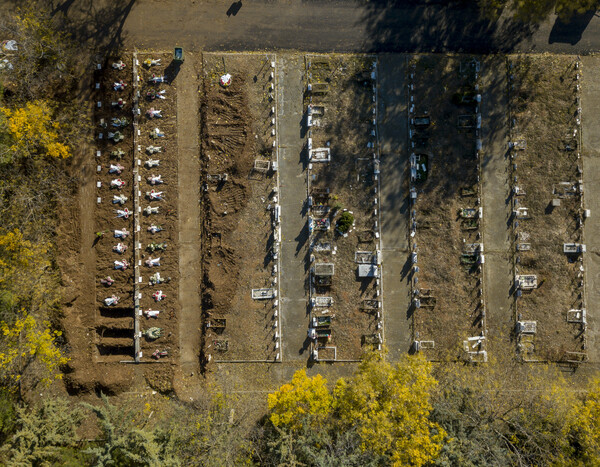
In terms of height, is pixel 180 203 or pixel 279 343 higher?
pixel 180 203

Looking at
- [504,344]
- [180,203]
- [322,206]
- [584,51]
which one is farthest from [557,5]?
[180,203]

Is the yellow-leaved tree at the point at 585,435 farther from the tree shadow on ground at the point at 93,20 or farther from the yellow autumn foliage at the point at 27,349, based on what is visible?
the tree shadow on ground at the point at 93,20

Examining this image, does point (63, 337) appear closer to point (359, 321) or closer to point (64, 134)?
point (64, 134)

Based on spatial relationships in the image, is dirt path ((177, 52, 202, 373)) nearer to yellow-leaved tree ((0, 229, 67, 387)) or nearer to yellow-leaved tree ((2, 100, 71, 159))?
yellow-leaved tree ((2, 100, 71, 159))

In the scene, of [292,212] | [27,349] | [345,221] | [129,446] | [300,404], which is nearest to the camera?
[129,446]

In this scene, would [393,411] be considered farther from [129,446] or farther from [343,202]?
[129,446]

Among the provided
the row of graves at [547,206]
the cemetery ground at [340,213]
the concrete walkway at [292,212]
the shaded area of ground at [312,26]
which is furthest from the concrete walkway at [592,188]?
the concrete walkway at [292,212]

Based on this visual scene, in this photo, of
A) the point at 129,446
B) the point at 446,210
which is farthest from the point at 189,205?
the point at 446,210
